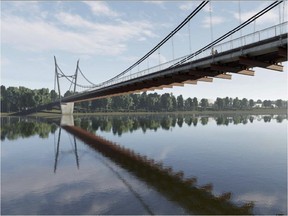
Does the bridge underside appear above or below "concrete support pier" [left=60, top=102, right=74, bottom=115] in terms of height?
above

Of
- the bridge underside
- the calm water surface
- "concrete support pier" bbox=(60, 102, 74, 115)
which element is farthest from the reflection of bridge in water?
"concrete support pier" bbox=(60, 102, 74, 115)

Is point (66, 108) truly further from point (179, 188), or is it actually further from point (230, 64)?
point (179, 188)

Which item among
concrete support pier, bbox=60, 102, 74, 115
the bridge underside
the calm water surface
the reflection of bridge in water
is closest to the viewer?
the reflection of bridge in water

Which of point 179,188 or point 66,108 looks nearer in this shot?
point 179,188

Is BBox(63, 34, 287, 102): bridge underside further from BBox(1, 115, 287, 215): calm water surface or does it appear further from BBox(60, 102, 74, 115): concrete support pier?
BBox(60, 102, 74, 115): concrete support pier

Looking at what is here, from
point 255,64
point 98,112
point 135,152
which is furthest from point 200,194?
point 98,112

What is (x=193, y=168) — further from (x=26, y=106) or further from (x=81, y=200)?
(x=26, y=106)

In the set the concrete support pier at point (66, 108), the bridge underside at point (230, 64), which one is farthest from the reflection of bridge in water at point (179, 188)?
the concrete support pier at point (66, 108)

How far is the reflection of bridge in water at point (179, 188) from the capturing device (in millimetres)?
19344

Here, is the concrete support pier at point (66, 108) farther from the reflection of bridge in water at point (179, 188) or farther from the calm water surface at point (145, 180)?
the reflection of bridge in water at point (179, 188)

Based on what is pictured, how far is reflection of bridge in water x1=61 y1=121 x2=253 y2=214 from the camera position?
19.3 meters

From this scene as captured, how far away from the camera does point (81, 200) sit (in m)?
20.8

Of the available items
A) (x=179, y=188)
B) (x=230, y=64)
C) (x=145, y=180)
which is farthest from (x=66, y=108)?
(x=179, y=188)

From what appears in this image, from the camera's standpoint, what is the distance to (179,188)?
2391cm
